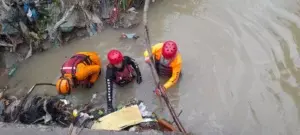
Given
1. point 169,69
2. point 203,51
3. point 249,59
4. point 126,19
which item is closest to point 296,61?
point 249,59

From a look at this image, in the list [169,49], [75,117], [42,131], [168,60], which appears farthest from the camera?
[168,60]

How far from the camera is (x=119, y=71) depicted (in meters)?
6.66

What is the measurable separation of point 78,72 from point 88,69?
0.25m

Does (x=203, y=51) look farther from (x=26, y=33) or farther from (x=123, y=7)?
(x=26, y=33)

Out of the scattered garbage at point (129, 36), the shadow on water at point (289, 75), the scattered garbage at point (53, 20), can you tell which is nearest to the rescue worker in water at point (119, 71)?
the scattered garbage at point (129, 36)

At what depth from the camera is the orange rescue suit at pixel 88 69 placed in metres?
6.37

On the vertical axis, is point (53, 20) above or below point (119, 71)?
above

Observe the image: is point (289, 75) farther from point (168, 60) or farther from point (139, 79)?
point (139, 79)

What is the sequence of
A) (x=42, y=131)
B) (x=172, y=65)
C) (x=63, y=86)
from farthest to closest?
(x=172, y=65) → (x=63, y=86) → (x=42, y=131)

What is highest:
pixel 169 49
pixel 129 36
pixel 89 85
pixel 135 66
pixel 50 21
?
pixel 50 21

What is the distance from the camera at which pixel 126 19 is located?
8.16 metres

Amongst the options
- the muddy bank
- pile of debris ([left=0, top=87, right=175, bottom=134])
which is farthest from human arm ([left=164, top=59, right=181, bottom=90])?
the muddy bank

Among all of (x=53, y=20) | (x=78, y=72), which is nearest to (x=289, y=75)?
(x=78, y=72)

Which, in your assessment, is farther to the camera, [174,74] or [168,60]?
[174,74]
